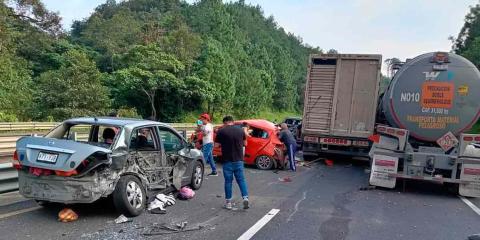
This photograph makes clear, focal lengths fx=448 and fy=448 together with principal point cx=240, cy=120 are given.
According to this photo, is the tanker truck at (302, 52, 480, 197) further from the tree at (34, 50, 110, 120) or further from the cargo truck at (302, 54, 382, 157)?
the tree at (34, 50, 110, 120)

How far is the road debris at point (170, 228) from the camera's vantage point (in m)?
5.85

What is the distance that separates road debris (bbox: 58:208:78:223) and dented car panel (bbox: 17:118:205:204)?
0.76 ft

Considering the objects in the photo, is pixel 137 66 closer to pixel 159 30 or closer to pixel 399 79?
pixel 159 30

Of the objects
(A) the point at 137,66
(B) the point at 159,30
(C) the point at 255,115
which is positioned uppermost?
(B) the point at 159,30

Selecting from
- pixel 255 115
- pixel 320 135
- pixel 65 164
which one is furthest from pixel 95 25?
pixel 65 164

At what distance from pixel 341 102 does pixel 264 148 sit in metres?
2.82

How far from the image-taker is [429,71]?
9984 millimetres

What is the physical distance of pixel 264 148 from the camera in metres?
13.2

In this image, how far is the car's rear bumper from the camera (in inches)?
241

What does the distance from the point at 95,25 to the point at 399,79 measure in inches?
2707

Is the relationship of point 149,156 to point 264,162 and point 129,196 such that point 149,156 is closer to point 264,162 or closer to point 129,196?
point 129,196

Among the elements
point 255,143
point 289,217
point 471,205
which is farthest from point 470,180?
point 255,143

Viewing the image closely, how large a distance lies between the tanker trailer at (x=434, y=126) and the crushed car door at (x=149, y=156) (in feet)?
16.3

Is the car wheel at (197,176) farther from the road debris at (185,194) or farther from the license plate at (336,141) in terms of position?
the license plate at (336,141)
